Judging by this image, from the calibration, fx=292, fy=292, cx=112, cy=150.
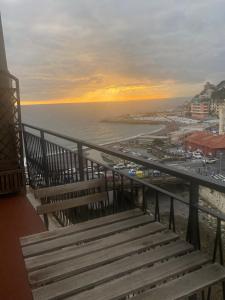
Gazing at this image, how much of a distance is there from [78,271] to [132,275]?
0.91ft

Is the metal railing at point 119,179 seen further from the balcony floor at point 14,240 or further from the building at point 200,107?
the building at point 200,107

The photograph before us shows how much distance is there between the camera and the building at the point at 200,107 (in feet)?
129

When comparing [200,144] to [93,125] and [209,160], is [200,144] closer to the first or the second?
[209,160]

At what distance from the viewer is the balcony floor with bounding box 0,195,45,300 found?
222 centimetres

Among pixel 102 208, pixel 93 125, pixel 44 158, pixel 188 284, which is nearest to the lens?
pixel 188 284

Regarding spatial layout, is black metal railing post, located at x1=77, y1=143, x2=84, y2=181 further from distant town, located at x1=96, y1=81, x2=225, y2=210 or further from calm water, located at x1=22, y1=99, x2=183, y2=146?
distant town, located at x1=96, y1=81, x2=225, y2=210

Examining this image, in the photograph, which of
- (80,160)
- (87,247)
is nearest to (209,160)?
(80,160)

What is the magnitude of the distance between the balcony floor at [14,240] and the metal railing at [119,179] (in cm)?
51

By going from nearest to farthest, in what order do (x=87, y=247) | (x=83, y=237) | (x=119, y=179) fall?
(x=87, y=247), (x=83, y=237), (x=119, y=179)

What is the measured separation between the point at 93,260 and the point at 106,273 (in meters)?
0.14

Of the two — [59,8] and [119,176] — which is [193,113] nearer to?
[59,8]

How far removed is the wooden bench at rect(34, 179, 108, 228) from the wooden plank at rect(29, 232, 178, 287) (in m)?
0.65

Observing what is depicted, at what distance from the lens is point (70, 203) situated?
2262mm

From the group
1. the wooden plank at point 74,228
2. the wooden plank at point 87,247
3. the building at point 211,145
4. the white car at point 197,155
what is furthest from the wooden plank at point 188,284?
the white car at point 197,155
